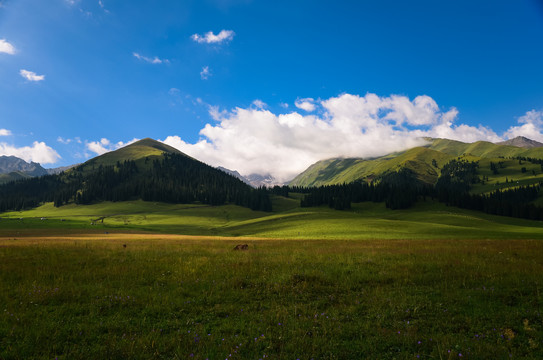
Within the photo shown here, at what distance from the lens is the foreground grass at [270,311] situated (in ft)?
21.7

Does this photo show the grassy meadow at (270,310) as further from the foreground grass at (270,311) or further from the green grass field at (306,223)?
the green grass field at (306,223)

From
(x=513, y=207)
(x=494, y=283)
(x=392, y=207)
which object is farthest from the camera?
(x=392, y=207)

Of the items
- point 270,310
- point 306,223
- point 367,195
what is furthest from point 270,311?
point 367,195

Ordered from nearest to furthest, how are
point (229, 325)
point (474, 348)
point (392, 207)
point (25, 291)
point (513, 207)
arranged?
point (474, 348)
point (229, 325)
point (25, 291)
point (513, 207)
point (392, 207)

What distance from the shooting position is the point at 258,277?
12.5 m

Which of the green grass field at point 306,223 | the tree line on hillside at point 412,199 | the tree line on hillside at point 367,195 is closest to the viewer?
the green grass field at point 306,223

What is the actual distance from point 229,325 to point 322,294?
4.32m

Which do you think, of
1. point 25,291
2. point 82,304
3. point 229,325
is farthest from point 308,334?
point 25,291

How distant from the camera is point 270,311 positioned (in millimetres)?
8867

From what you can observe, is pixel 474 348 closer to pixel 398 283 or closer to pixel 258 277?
pixel 398 283

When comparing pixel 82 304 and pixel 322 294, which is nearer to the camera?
pixel 82 304

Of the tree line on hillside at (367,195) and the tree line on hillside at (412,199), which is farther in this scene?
the tree line on hillside at (367,195)

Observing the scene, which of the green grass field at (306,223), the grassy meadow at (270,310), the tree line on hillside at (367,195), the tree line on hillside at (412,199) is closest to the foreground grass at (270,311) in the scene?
the grassy meadow at (270,310)

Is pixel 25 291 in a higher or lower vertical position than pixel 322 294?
higher
